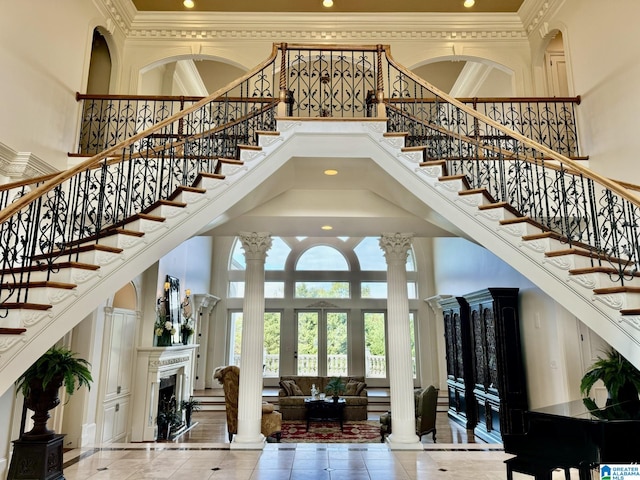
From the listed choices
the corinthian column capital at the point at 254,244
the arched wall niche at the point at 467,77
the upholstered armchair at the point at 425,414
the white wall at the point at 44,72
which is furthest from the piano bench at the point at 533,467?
the arched wall niche at the point at 467,77

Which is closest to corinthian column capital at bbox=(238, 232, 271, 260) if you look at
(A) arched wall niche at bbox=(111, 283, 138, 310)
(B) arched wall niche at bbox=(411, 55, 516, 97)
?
(A) arched wall niche at bbox=(111, 283, 138, 310)

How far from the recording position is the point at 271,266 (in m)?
13.6

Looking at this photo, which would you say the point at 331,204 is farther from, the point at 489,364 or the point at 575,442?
the point at 489,364

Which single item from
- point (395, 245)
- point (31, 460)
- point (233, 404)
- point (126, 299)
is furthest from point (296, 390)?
point (31, 460)

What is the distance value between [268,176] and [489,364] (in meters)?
5.35

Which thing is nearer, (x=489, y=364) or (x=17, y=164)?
(x=17, y=164)

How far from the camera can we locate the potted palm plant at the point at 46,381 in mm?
4035

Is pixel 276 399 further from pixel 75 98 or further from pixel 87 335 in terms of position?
pixel 75 98

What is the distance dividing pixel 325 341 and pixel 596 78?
9.67 meters

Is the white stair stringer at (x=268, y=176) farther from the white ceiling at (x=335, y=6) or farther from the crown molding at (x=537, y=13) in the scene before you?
the crown molding at (x=537, y=13)

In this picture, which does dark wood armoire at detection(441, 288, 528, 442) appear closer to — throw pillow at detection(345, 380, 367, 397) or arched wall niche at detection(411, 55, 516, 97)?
throw pillow at detection(345, 380, 367, 397)

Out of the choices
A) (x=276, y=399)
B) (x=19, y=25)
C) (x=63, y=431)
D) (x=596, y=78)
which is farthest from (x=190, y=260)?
(x=596, y=78)

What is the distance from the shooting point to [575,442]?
3180 mm

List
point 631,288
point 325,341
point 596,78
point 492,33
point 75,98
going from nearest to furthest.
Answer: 1. point 631,288
2. point 596,78
3. point 75,98
4. point 492,33
5. point 325,341
